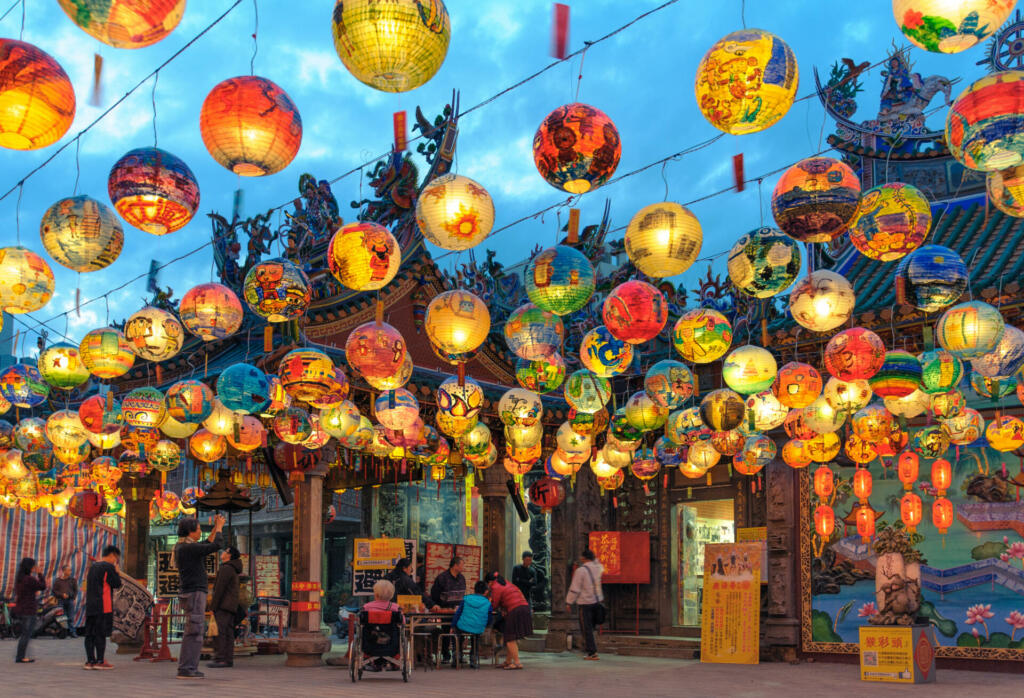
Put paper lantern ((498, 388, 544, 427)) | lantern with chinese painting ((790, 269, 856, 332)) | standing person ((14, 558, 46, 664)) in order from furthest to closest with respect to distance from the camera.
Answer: standing person ((14, 558, 46, 664))
paper lantern ((498, 388, 544, 427))
lantern with chinese painting ((790, 269, 856, 332))

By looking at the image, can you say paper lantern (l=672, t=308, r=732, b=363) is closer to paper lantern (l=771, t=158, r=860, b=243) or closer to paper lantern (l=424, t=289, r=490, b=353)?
paper lantern (l=424, t=289, r=490, b=353)

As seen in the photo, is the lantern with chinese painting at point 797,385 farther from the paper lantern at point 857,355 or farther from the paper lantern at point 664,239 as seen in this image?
the paper lantern at point 664,239

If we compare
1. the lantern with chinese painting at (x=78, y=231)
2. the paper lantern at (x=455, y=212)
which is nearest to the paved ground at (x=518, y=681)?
the lantern with chinese painting at (x=78, y=231)

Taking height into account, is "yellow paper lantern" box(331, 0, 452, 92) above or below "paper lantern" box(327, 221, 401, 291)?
above

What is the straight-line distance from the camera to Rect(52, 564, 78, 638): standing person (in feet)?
57.6

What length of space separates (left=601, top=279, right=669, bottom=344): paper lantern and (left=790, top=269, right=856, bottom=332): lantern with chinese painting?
1.02 metres

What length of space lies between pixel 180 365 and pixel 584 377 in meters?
7.34

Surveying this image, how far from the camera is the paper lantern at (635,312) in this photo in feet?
24.2

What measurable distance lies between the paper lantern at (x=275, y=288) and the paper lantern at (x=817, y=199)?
3840mm

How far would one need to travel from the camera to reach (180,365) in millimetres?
14172

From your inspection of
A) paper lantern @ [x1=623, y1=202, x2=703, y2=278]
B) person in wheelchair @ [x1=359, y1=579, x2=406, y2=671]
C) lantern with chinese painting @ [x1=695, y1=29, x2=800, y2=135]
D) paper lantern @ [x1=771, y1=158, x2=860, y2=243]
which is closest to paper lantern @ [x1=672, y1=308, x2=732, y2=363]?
paper lantern @ [x1=623, y1=202, x2=703, y2=278]

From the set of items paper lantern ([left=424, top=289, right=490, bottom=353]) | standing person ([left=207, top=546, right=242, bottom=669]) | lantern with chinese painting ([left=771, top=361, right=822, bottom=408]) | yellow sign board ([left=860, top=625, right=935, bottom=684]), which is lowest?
yellow sign board ([left=860, top=625, right=935, bottom=684])

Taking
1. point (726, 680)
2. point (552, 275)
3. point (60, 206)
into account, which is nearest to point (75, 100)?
point (60, 206)

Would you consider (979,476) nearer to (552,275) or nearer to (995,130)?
(552,275)
